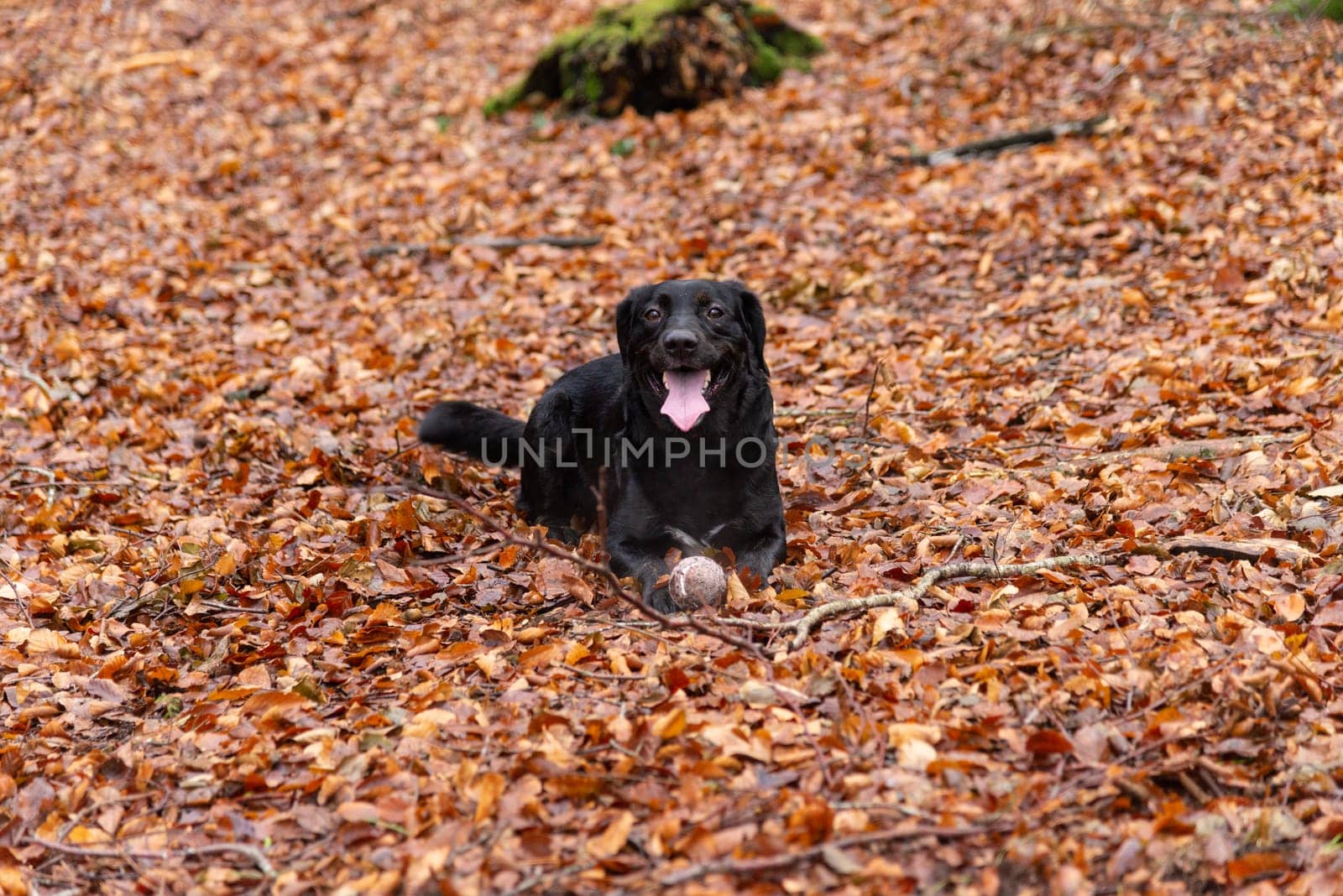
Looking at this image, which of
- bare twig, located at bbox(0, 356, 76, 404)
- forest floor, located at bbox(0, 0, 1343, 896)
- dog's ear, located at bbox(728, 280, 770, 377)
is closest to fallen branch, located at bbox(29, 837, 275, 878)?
forest floor, located at bbox(0, 0, 1343, 896)

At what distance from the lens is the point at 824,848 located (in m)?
3.28

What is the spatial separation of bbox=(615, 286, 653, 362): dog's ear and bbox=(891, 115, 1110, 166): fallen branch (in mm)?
6214

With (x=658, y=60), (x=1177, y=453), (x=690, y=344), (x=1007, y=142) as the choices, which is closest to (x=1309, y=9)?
(x=1007, y=142)

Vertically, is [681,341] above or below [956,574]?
above

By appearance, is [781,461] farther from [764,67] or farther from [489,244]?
[764,67]

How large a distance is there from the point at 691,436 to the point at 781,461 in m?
1.51

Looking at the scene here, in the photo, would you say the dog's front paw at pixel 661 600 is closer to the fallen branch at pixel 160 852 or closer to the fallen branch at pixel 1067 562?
the fallen branch at pixel 1067 562

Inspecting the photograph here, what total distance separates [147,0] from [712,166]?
861 cm

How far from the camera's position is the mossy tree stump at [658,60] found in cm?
1271

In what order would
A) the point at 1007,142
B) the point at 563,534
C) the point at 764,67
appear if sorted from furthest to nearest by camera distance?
the point at 764,67
the point at 1007,142
the point at 563,534

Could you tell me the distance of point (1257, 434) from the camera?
249 inches

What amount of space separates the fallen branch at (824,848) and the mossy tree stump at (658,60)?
1063 centimetres

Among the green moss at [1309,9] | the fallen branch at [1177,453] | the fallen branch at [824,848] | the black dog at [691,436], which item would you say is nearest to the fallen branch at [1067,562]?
the black dog at [691,436]

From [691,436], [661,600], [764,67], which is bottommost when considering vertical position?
[661,600]
